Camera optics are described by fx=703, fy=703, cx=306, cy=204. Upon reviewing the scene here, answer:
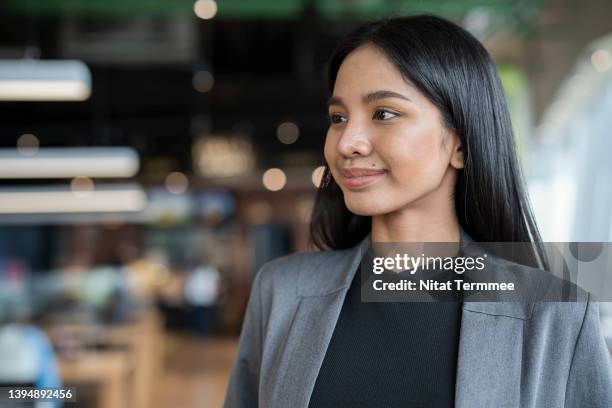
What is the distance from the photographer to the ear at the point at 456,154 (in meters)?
1.25

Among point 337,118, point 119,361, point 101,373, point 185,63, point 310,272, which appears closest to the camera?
point 337,118

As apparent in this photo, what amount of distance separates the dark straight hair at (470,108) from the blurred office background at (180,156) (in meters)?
0.15

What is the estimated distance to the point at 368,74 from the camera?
122 centimetres

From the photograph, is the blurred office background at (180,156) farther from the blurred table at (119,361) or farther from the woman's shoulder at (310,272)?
the woman's shoulder at (310,272)

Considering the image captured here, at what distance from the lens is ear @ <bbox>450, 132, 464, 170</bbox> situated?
125 cm

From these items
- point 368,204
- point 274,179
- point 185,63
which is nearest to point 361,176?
point 368,204

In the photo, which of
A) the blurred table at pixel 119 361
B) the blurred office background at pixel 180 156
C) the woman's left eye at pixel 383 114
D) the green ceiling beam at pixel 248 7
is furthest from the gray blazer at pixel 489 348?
the green ceiling beam at pixel 248 7

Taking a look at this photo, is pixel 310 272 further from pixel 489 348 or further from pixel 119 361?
pixel 119 361

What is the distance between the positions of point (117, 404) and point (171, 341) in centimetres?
736

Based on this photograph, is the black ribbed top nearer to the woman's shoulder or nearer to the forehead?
the woman's shoulder

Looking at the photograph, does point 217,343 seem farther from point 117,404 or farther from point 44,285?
point 117,404

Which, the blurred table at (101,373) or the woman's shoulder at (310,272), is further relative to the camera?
the blurred table at (101,373)

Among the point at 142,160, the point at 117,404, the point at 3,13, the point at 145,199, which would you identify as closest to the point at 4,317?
the point at 117,404

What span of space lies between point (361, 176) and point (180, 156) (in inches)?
425
